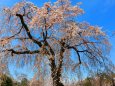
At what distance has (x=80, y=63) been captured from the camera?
31.9 feet

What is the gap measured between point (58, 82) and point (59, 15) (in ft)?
6.76

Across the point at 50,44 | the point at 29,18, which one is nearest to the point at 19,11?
the point at 29,18

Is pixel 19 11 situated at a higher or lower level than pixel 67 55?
higher

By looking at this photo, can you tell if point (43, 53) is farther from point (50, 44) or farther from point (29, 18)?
point (29, 18)

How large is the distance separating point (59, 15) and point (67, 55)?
128cm

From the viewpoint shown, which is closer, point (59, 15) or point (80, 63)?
point (59, 15)

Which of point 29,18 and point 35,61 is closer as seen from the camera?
point 35,61

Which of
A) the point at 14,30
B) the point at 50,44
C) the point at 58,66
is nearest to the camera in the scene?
the point at 58,66

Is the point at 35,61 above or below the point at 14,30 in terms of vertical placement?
below

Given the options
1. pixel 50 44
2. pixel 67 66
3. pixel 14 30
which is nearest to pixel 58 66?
pixel 67 66

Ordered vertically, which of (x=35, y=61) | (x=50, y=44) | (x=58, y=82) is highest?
(x=50, y=44)

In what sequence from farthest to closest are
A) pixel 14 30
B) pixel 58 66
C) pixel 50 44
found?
pixel 14 30 < pixel 50 44 < pixel 58 66

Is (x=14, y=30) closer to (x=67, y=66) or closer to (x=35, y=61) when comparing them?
(x=35, y=61)

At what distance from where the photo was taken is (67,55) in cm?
918
